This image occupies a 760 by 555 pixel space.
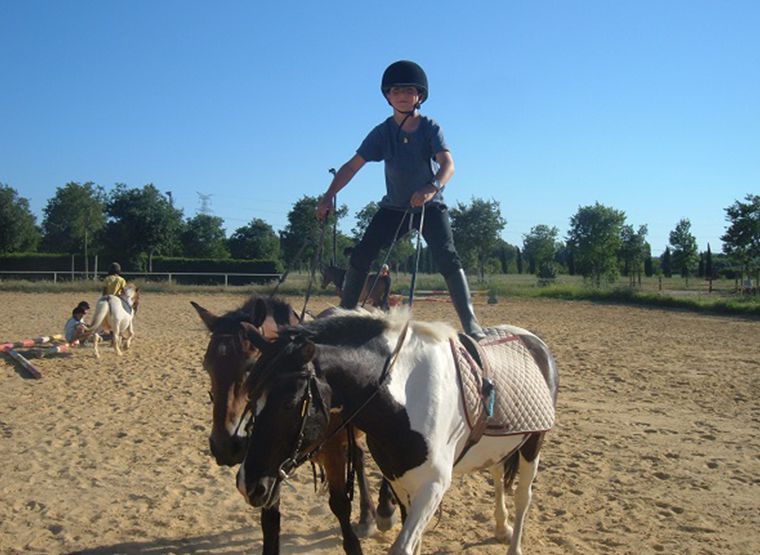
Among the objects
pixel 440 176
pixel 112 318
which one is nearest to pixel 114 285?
pixel 112 318

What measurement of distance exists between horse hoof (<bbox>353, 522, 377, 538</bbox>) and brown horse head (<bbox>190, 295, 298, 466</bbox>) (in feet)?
5.06

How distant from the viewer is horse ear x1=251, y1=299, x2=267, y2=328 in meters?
4.54

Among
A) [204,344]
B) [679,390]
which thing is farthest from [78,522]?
[204,344]

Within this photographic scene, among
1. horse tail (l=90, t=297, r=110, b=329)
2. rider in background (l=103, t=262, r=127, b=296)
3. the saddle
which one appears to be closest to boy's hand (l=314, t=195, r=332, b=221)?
the saddle

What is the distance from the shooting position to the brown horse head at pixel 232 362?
3.80 m

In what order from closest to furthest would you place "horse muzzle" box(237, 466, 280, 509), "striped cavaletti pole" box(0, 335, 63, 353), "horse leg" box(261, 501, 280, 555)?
"horse muzzle" box(237, 466, 280, 509) → "horse leg" box(261, 501, 280, 555) → "striped cavaletti pole" box(0, 335, 63, 353)

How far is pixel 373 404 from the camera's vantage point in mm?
2969

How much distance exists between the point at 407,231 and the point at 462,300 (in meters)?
0.62

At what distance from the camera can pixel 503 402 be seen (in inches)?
140

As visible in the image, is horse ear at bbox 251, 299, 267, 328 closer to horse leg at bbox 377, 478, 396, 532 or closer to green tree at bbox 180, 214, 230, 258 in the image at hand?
horse leg at bbox 377, 478, 396, 532

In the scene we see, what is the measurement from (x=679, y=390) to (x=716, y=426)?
8.80 ft

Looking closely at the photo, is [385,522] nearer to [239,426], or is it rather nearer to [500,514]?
[500,514]

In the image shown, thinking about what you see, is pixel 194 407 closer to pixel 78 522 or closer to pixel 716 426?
pixel 78 522

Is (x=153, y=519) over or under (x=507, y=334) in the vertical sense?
under
